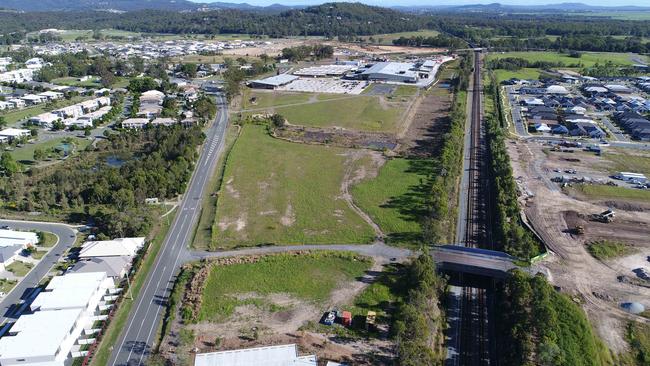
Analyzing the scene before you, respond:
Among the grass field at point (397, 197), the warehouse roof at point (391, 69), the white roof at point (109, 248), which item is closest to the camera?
the white roof at point (109, 248)

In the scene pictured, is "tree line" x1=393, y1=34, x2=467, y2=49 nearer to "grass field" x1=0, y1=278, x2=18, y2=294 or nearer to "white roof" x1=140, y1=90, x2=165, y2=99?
"white roof" x1=140, y1=90, x2=165, y2=99

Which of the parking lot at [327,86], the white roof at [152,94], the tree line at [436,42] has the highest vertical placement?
the tree line at [436,42]

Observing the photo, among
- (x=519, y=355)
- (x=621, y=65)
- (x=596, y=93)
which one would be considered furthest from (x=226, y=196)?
(x=621, y=65)

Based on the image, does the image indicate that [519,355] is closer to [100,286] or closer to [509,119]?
[100,286]

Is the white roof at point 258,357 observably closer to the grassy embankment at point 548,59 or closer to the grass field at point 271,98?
the grass field at point 271,98

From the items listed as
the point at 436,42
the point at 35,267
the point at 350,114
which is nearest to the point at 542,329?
the point at 35,267

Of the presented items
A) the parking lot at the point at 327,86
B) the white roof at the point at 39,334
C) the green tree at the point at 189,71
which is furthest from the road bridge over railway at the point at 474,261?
the green tree at the point at 189,71

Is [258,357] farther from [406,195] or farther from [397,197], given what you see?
[406,195]
